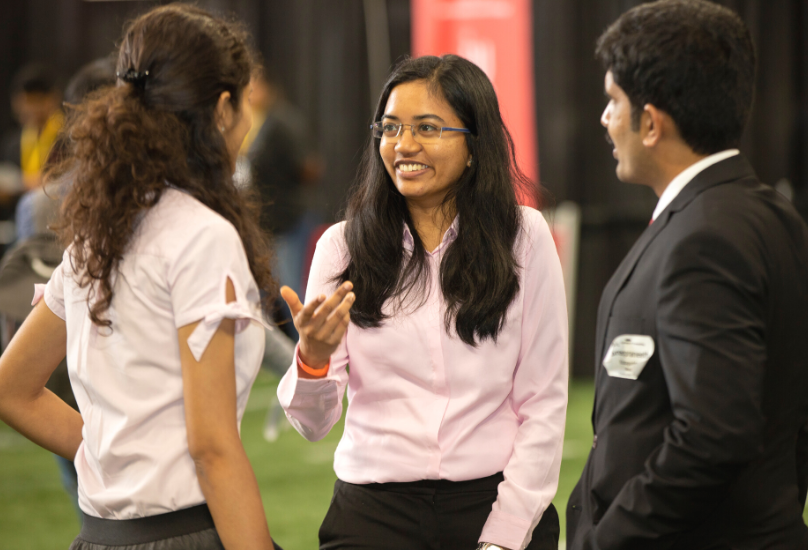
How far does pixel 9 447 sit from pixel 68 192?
3749mm

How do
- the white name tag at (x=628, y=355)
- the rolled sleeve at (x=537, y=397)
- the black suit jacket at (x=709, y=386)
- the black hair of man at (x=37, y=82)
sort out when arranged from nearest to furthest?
the black suit jacket at (x=709, y=386), the white name tag at (x=628, y=355), the rolled sleeve at (x=537, y=397), the black hair of man at (x=37, y=82)

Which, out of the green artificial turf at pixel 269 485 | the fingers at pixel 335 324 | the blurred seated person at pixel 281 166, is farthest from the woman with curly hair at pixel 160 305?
the blurred seated person at pixel 281 166

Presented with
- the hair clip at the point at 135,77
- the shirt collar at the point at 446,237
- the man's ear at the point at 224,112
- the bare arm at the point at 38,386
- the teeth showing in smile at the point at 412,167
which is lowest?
the bare arm at the point at 38,386

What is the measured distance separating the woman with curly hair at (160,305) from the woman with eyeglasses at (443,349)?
0.23 m

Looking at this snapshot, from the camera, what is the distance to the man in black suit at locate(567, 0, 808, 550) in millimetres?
1229

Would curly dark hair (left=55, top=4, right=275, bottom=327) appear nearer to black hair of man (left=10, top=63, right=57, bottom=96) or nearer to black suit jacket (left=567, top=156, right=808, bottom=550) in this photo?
black suit jacket (left=567, top=156, right=808, bottom=550)

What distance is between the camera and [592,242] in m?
5.91

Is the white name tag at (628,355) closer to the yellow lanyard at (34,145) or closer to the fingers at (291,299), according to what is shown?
the fingers at (291,299)

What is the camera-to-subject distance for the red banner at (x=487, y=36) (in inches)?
188

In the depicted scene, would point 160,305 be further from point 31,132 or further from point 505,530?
point 31,132

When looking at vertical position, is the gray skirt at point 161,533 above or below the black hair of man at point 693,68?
below

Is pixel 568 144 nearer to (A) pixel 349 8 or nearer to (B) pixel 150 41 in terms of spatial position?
(A) pixel 349 8

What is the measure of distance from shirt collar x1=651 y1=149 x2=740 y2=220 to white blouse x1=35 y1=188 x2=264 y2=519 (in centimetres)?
71

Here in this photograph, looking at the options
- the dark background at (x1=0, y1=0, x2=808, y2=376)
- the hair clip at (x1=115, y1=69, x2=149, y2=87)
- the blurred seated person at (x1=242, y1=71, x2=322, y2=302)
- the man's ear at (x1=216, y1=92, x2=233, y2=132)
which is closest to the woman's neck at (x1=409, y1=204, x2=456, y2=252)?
the man's ear at (x1=216, y1=92, x2=233, y2=132)
